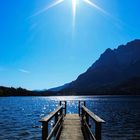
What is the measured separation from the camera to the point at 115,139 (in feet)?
117

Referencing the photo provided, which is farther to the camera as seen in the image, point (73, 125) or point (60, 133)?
point (73, 125)

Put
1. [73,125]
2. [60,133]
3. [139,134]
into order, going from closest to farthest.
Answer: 1. [60,133]
2. [73,125]
3. [139,134]

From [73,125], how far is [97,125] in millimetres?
11854

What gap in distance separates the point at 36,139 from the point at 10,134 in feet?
18.7

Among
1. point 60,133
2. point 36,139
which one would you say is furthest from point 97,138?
point 36,139

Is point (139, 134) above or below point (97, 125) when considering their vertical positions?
below

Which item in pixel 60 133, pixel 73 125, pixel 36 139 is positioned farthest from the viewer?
pixel 36 139

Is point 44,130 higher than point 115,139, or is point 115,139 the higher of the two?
point 44,130

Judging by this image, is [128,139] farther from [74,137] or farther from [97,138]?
[97,138]

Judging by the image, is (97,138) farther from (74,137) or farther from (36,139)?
(36,139)

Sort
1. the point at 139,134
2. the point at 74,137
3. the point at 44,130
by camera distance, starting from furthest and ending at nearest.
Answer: the point at 139,134 → the point at 74,137 → the point at 44,130

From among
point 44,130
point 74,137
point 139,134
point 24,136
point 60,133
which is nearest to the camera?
point 44,130

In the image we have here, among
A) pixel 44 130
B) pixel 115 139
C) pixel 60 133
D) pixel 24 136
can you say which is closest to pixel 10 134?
pixel 24 136

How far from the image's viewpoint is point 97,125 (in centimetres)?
1337
